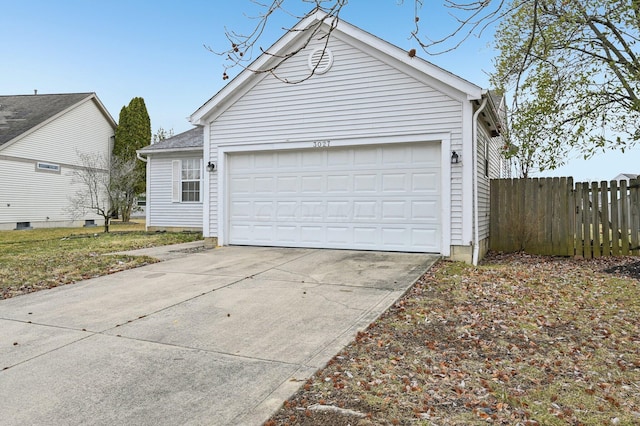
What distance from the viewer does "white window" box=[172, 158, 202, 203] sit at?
15.0 metres

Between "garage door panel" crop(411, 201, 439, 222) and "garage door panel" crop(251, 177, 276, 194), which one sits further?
"garage door panel" crop(251, 177, 276, 194)

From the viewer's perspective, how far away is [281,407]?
258cm

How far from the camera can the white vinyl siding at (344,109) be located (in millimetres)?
8391

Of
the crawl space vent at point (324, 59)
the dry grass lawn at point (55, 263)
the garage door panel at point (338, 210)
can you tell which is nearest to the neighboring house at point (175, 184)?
the dry grass lawn at point (55, 263)

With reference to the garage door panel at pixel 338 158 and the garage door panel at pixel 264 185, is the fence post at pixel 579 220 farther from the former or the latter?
the garage door panel at pixel 264 185

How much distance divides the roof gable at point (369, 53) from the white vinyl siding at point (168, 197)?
5.14 meters

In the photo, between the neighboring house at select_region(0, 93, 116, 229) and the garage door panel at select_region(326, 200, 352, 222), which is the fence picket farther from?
the neighboring house at select_region(0, 93, 116, 229)

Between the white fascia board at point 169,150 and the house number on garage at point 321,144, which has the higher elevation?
the white fascia board at point 169,150

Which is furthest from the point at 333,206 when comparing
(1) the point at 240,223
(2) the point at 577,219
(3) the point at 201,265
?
(2) the point at 577,219

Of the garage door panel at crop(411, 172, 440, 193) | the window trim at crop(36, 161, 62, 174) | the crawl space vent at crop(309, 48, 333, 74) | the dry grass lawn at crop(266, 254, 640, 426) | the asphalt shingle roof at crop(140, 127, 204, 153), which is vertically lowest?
the dry grass lawn at crop(266, 254, 640, 426)

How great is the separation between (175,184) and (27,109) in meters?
12.0

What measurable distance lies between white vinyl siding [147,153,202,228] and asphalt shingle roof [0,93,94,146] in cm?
769

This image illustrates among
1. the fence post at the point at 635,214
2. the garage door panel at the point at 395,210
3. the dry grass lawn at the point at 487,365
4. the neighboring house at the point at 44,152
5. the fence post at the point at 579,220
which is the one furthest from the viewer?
the neighboring house at the point at 44,152

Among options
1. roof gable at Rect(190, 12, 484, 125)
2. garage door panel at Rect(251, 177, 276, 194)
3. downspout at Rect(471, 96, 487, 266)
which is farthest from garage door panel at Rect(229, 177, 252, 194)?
downspout at Rect(471, 96, 487, 266)
